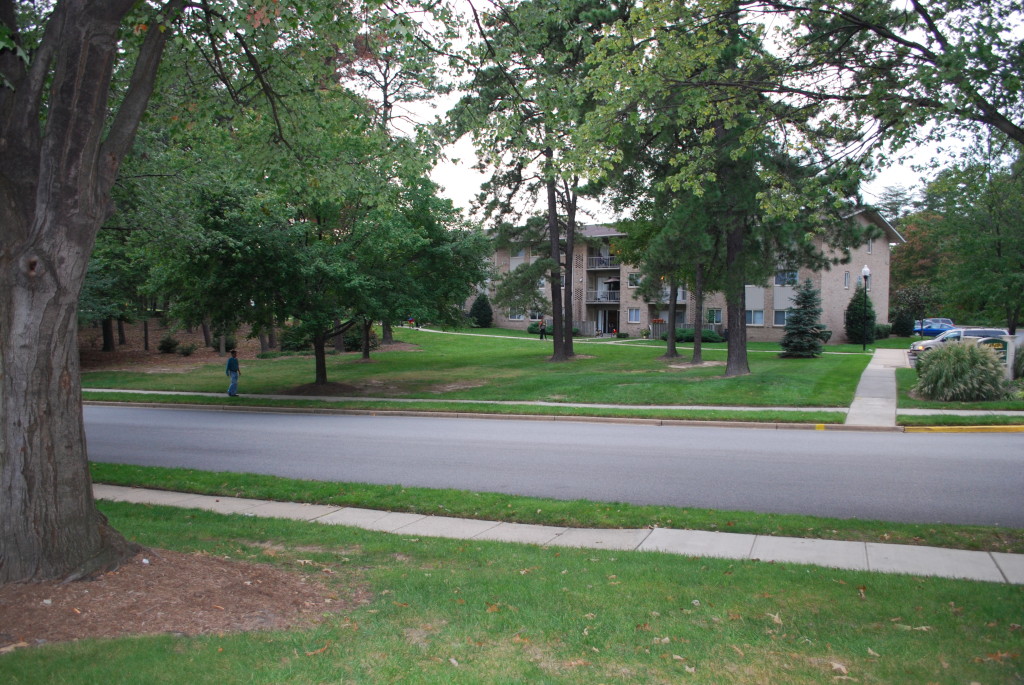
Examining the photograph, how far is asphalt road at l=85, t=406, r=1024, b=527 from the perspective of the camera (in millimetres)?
9516

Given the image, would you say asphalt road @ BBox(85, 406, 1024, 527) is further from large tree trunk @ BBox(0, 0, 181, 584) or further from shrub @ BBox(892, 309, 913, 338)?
shrub @ BBox(892, 309, 913, 338)

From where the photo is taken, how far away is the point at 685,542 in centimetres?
756

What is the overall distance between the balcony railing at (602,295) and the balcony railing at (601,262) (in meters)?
2.13

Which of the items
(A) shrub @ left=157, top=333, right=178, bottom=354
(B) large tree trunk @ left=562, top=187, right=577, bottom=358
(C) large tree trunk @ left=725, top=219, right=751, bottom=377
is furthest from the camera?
(A) shrub @ left=157, top=333, right=178, bottom=354

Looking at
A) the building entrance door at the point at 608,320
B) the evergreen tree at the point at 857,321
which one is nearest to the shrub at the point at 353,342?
the building entrance door at the point at 608,320

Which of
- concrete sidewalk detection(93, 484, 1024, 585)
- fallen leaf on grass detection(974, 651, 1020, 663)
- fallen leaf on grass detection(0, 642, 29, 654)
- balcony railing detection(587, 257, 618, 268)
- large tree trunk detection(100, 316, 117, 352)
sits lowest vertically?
concrete sidewalk detection(93, 484, 1024, 585)

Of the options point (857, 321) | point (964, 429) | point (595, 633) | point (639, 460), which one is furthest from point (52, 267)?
point (857, 321)

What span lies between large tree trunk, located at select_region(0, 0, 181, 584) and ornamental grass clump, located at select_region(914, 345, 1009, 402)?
1936 centimetres

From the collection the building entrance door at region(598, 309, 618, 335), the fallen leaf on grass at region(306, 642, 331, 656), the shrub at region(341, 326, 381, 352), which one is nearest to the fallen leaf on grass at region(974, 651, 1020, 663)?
the fallen leaf on grass at region(306, 642, 331, 656)

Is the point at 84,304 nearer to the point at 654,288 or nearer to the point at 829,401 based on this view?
the point at 654,288

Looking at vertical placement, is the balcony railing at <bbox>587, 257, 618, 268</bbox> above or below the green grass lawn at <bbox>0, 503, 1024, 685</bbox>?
above

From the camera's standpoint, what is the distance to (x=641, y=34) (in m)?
9.50

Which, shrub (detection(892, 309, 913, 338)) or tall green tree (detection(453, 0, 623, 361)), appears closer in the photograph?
tall green tree (detection(453, 0, 623, 361))

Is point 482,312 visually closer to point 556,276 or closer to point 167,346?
point 167,346
